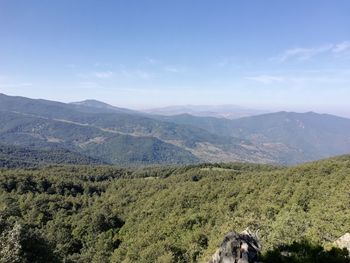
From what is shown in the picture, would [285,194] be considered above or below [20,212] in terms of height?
above

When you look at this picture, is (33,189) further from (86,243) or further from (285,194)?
(285,194)

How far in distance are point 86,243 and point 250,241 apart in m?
73.1

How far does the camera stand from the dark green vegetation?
42.2 meters

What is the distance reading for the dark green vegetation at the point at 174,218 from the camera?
42156mm

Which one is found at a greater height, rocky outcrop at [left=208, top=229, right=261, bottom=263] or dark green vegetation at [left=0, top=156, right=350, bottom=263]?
rocky outcrop at [left=208, top=229, right=261, bottom=263]

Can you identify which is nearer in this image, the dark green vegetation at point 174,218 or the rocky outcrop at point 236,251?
the rocky outcrop at point 236,251

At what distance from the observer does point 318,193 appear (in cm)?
7806

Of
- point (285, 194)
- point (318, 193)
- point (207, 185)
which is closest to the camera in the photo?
point (318, 193)

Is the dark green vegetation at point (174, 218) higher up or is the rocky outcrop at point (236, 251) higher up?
the rocky outcrop at point (236, 251)

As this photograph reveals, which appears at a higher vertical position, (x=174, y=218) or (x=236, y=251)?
(x=236, y=251)

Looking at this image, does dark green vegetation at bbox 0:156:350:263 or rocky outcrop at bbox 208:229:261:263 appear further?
dark green vegetation at bbox 0:156:350:263

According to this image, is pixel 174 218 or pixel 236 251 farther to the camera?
pixel 174 218

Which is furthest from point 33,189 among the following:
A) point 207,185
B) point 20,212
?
point 207,185

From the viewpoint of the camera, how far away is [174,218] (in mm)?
91938
